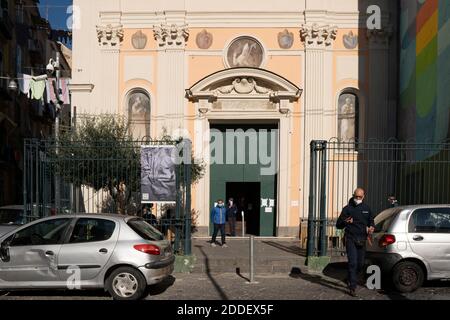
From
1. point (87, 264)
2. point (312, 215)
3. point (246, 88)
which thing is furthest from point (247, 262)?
point (246, 88)

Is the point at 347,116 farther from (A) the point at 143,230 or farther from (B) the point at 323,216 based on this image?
(A) the point at 143,230

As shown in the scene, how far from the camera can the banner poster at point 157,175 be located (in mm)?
13484

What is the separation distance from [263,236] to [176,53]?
321 inches

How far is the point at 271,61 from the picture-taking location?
22594mm

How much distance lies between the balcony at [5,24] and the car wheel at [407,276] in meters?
24.7

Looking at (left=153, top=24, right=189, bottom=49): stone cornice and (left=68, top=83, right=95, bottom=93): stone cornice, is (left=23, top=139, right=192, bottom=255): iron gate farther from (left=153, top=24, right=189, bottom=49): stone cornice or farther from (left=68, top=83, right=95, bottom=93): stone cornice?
(left=153, top=24, right=189, bottom=49): stone cornice

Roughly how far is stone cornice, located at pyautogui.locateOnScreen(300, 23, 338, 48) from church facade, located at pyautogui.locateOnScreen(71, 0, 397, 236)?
0.04m

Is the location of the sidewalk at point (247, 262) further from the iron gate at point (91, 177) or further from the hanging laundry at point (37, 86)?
the hanging laundry at point (37, 86)

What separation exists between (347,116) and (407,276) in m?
13.4

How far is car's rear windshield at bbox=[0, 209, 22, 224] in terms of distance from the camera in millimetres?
14188

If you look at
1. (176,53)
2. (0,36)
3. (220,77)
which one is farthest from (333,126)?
(0,36)

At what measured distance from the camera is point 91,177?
15.4 metres

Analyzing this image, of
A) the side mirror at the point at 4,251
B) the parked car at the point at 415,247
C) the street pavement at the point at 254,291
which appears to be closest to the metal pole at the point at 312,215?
the street pavement at the point at 254,291
